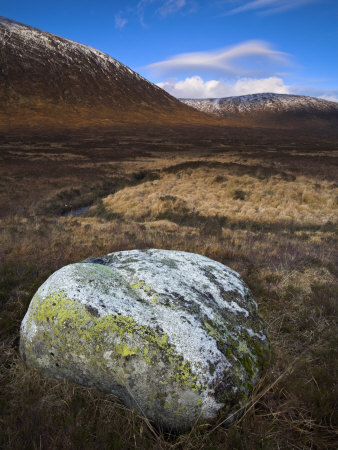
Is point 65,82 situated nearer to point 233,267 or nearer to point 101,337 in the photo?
point 233,267

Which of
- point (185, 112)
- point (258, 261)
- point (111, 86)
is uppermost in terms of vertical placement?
point (111, 86)

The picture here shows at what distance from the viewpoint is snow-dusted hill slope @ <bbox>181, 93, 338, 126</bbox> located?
153850mm

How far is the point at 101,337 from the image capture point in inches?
101

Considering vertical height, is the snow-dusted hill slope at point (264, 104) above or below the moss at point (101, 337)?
above

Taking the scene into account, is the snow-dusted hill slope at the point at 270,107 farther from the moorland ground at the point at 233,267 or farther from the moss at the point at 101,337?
the moss at the point at 101,337

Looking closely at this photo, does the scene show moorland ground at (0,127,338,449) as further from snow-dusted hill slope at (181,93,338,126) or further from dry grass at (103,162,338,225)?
snow-dusted hill slope at (181,93,338,126)

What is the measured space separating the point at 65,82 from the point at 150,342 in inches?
4631

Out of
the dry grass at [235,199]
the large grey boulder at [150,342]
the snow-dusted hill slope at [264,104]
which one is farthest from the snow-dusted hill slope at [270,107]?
the large grey boulder at [150,342]

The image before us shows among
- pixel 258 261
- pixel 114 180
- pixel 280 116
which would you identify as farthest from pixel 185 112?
pixel 258 261

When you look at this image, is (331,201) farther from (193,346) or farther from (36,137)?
(36,137)

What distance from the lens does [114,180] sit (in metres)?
23.9

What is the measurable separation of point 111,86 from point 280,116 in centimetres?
9209

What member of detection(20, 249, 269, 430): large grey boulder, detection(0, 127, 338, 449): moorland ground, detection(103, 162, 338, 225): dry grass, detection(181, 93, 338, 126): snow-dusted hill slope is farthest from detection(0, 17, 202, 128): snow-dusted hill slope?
detection(20, 249, 269, 430): large grey boulder

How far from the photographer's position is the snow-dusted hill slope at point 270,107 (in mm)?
153850
